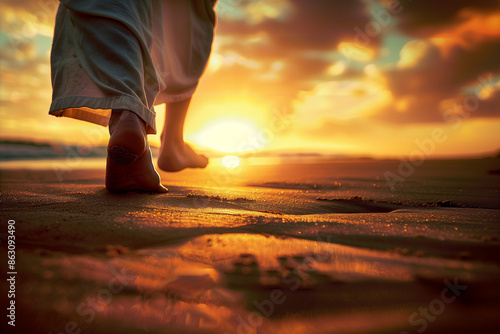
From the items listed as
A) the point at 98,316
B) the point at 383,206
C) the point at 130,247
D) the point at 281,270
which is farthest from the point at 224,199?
the point at 98,316

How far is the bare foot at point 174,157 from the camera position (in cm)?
270

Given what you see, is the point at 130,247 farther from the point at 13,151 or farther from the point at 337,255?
the point at 13,151

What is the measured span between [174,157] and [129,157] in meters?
1.27

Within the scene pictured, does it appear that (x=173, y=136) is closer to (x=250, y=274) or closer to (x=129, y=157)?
(x=129, y=157)

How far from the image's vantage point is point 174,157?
2.71 meters

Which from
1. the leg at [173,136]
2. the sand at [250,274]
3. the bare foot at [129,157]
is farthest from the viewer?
the leg at [173,136]

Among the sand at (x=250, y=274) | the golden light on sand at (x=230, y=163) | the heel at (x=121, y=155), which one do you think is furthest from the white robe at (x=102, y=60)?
the golden light on sand at (x=230, y=163)

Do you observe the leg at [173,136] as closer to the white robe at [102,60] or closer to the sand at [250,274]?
the white robe at [102,60]

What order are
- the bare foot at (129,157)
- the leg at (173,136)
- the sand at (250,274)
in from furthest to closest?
the leg at (173,136) < the bare foot at (129,157) < the sand at (250,274)

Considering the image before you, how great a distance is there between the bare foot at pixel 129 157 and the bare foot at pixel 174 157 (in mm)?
946

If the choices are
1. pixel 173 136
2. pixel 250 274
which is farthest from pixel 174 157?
pixel 250 274

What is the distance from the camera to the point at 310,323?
0.46 metres

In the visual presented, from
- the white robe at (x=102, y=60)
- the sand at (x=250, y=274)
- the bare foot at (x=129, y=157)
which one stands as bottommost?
the sand at (x=250, y=274)

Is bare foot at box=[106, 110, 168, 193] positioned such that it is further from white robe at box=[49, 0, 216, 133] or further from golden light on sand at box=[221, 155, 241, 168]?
golden light on sand at box=[221, 155, 241, 168]
